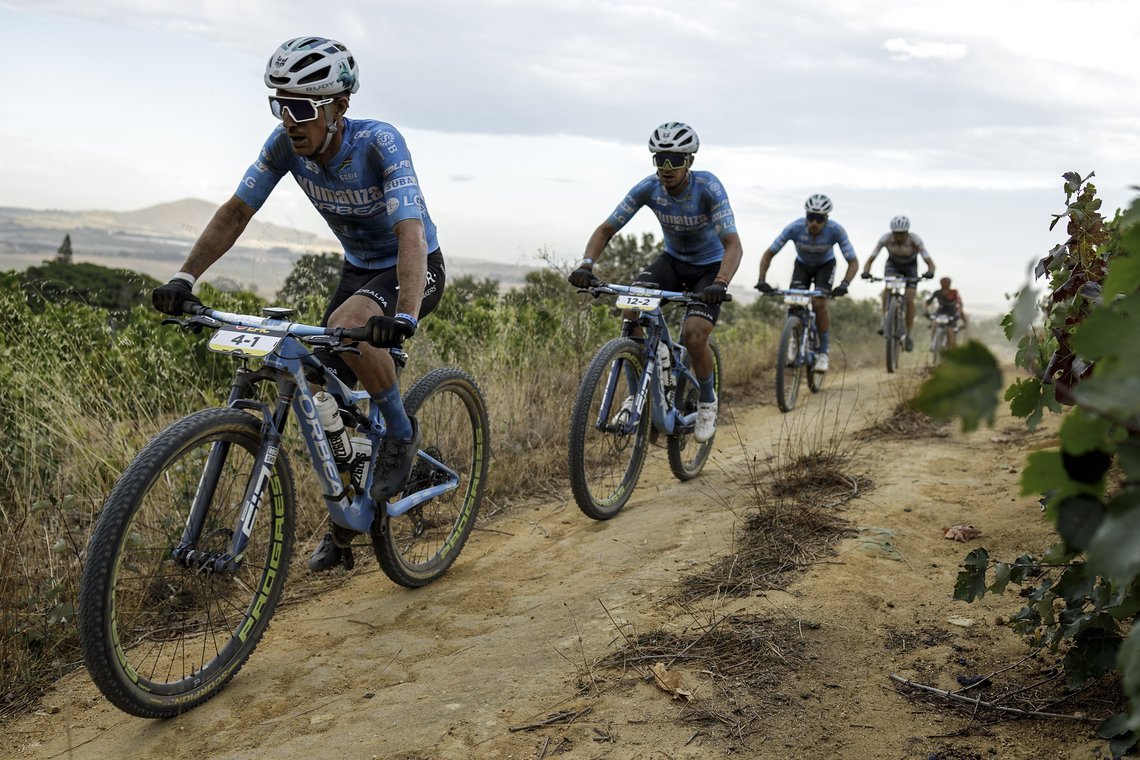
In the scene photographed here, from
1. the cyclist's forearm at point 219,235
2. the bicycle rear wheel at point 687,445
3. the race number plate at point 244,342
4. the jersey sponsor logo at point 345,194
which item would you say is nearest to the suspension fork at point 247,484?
the race number plate at point 244,342

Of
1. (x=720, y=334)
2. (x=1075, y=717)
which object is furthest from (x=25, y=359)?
(x=720, y=334)

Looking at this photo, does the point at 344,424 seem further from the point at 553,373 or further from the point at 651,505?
the point at 553,373

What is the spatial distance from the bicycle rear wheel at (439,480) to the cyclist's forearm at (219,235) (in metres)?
1.14

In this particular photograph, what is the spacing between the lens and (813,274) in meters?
12.4

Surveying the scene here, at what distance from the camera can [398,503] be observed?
15.0 ft

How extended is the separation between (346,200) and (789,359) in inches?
295

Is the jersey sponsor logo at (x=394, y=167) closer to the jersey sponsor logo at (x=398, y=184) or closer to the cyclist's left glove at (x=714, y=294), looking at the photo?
the jersey sponsor logo at (x=398, y=184)

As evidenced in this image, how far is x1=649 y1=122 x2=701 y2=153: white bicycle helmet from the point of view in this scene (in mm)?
6633

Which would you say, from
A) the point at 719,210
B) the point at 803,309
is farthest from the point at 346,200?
the point at 803,309

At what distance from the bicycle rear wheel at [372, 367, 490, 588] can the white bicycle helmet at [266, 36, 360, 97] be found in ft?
4.95

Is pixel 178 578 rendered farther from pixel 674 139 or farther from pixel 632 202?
pixel 674 139

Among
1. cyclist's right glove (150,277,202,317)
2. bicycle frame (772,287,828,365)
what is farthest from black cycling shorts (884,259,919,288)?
cyclist's right glove (150,277,202,317)

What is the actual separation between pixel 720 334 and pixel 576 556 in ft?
34.8

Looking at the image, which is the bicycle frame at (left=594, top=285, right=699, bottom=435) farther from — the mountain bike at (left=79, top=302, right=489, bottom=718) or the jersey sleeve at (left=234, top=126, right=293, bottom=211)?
the jersey sleeve at (left=234, top=126, right=293, bottom=211)
